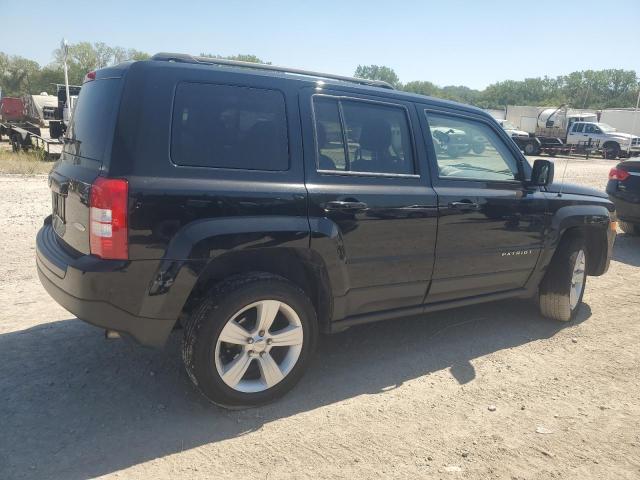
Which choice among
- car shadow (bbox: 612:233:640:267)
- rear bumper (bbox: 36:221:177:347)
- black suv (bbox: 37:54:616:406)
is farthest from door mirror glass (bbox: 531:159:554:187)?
car shadow (bbox: 612:233:640:267)

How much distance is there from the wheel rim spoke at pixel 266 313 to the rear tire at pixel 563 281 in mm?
2887

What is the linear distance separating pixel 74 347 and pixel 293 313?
176cm

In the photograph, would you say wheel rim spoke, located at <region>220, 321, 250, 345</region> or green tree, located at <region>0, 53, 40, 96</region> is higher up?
green tree, located at <region>0, 53, 40, 96</region>

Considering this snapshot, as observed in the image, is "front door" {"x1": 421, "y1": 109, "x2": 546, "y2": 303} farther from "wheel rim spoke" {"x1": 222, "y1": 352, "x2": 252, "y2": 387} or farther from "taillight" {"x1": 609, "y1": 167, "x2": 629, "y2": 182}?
"taillight" {"x1": 609, "y1": 167, "x2": 629, "y2": 182}

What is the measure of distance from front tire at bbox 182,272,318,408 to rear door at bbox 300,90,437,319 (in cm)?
33

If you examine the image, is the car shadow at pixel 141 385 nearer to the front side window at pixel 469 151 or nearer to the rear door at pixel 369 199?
the rear door at pixel 369 199

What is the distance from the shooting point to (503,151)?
4.22 meters

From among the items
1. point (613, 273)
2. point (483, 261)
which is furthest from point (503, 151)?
point (613, 273)

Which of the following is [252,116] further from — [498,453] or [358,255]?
[498,453]

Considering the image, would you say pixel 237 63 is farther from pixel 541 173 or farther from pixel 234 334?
pixel 541 173

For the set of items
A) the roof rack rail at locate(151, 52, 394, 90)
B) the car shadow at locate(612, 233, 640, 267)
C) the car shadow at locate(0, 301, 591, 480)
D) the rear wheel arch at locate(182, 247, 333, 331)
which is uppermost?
the roof rack rail at locate(151, 52, 394, 90)

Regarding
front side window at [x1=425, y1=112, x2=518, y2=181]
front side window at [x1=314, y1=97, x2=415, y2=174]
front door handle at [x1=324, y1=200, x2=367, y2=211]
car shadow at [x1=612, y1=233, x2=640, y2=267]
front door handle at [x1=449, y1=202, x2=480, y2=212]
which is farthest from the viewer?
car shadow at [x1=612, y1=233, x2=640, y2=267]

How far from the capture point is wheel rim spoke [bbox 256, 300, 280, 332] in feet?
9.68

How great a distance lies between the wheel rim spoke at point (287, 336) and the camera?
304cm
